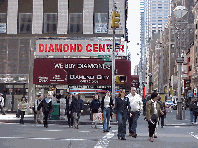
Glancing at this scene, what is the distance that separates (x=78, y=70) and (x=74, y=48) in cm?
246

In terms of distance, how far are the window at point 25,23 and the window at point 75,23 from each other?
3833 mm

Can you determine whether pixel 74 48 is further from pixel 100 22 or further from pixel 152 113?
pixel 152 113

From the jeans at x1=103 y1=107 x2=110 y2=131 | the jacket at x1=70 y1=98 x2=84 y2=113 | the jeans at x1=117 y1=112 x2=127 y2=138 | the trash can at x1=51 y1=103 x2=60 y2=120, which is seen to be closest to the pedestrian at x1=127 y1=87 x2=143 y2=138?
the jeans at x1=117 y1=112 x2=127 y2=138

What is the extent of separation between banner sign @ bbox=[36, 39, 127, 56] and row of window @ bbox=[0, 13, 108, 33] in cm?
Answer: 141

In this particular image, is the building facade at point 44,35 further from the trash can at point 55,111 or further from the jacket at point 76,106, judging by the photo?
the jacket at point 76,106

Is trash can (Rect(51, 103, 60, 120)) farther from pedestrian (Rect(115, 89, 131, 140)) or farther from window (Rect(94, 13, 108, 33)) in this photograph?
pedestrian (Rect(115, 89, 131, 140))

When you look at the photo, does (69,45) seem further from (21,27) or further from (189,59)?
(189,59)

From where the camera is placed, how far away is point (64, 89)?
128ft

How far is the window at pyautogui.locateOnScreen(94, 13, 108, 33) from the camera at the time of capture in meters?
40.7

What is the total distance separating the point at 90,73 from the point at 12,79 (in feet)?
23.8

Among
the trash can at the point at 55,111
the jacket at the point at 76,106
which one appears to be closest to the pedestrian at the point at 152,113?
the jacket at the point at 76,106

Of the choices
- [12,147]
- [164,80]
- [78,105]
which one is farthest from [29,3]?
[164,80]

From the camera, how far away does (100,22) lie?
134 feet

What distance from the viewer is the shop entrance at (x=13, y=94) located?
1544 inches
